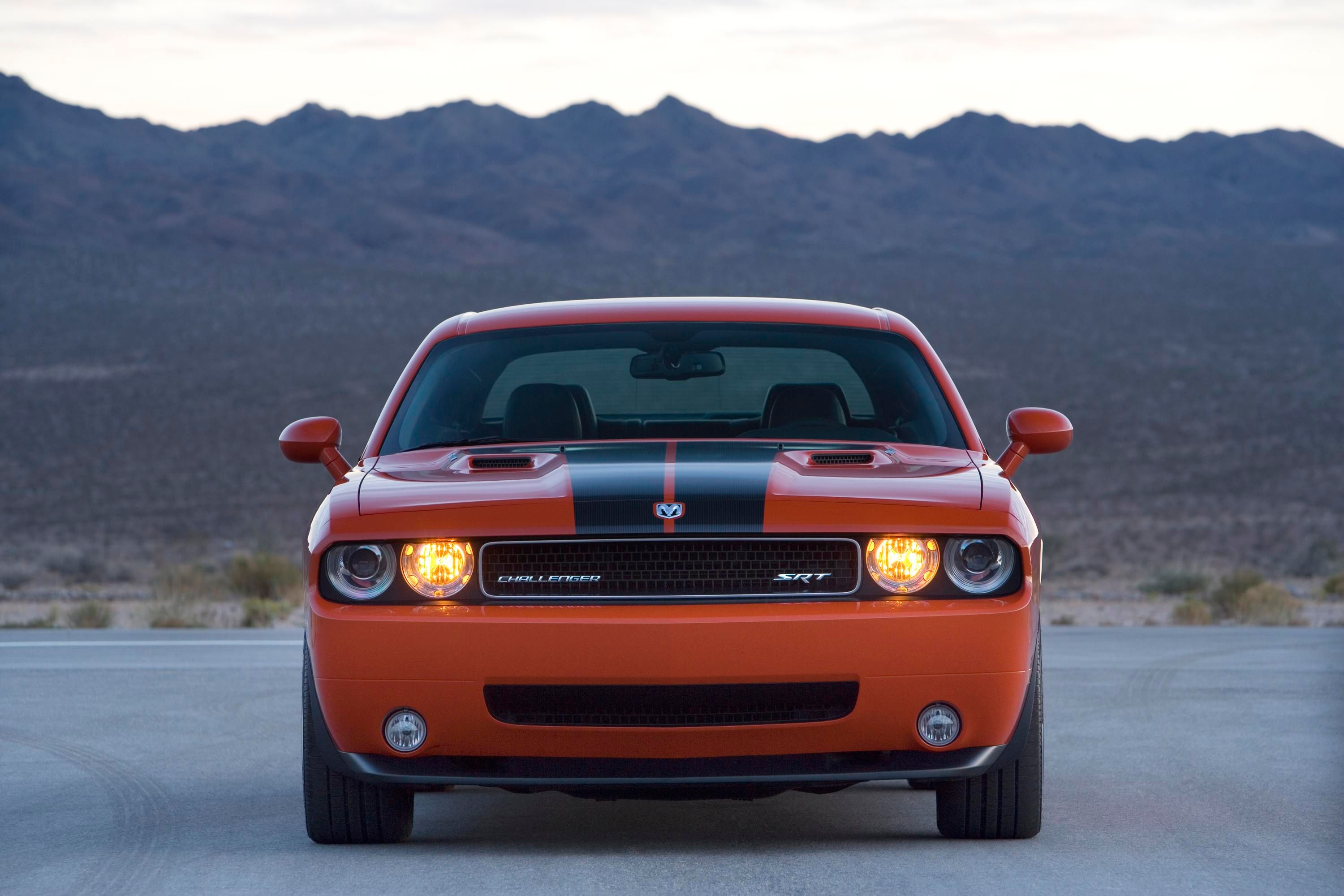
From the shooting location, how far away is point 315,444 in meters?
6.22

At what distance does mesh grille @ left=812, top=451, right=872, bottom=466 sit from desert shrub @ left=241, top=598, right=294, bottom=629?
12297 millimetres

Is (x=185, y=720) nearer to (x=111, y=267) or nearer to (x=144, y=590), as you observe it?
(x=144, y=590)

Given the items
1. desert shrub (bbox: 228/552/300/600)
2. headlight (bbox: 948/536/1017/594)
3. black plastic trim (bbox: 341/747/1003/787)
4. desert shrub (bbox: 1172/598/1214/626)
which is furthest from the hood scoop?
desert shrub (bbox: 228/552/300/600)

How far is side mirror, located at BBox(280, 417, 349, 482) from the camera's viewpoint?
620cm

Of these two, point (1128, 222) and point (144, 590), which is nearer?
point (144, 590)

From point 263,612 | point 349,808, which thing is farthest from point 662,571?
point 263,612

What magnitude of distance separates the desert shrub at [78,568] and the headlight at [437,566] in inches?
912

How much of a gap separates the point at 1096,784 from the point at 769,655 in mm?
2631

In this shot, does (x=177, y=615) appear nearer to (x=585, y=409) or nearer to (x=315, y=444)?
(x=585, y=409)

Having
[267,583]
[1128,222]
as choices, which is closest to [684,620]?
[267,583]

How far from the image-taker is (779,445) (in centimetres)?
592

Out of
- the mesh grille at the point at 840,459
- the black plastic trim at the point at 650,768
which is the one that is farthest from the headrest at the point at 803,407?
the black plastic trim at the point at 650,768

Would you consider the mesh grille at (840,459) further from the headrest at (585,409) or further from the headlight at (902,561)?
the headrest at (585,409)

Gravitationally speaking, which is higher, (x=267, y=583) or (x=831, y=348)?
(x=831, y=348)
